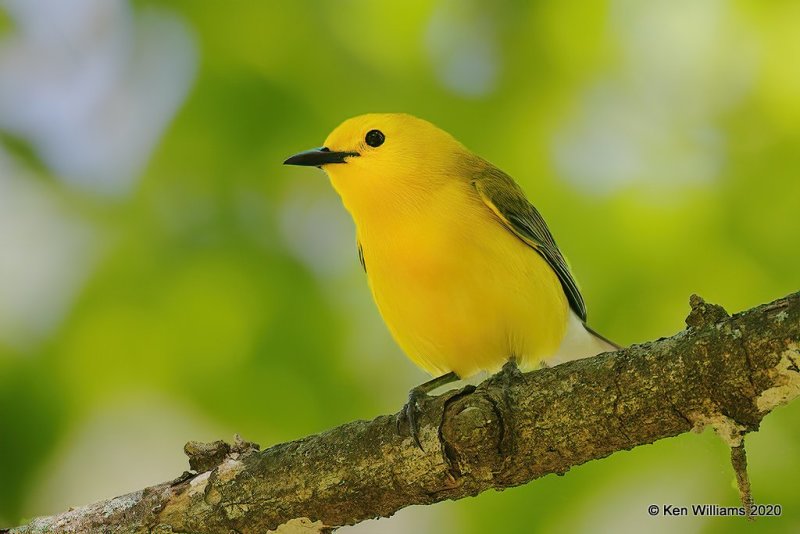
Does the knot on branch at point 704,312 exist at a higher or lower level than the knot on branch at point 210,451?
lower

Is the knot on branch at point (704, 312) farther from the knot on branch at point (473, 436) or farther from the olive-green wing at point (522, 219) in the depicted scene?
the olive-green wing at point (522, 219)

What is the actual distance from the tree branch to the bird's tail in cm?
180

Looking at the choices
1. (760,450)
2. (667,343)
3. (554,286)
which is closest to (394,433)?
(667,343)

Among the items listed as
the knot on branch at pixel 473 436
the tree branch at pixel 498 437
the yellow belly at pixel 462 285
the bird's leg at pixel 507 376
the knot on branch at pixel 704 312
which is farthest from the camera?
the yellow belly at pixel 462 285

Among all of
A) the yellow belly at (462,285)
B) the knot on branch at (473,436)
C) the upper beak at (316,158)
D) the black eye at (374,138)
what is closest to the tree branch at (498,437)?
the knot on branch at (473,436)

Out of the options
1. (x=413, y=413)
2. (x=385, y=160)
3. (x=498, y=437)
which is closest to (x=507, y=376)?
(x=498, y=437)

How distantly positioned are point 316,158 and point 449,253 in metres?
1.01

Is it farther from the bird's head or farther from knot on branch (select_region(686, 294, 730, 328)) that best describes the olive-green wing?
knot on branch (select_region(686, 294, 730, 328))

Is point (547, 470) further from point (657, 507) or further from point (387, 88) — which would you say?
point (387, 88)

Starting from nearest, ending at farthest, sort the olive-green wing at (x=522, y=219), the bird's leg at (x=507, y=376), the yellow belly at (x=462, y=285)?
1. the bird's leg at (x=507, y=376)
2. the yellow belly at (x=462, y=285)
3. the olive-green wing at (x=522, y=219)

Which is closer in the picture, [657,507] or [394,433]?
[394,433]

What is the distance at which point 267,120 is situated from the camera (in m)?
5.34

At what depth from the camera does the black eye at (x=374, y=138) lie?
5.07 m

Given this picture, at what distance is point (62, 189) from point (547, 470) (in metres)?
3.66
